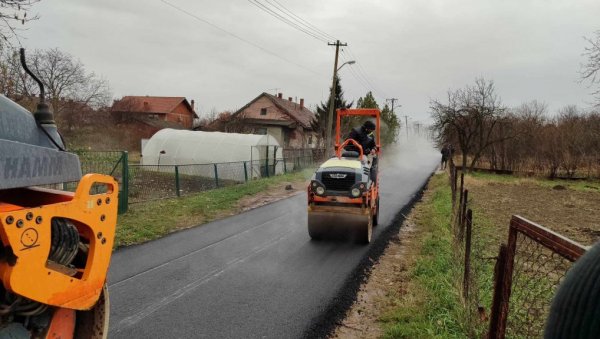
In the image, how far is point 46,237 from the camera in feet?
6.91

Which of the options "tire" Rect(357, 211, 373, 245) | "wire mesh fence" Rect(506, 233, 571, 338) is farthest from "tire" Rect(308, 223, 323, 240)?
"wire mesh fence" Rect(506, 233, 571, 338)

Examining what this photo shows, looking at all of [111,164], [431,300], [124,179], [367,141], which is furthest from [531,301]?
[111,164]

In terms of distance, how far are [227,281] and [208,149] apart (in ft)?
61.8

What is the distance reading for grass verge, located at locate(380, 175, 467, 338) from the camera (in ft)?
15.0

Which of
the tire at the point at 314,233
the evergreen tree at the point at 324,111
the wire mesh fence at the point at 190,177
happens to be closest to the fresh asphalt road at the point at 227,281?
the tire at the point at 314,233

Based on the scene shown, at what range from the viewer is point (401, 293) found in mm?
5797

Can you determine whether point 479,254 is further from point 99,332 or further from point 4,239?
point 4,239

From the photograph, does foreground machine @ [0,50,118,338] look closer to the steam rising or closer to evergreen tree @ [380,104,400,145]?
the steam rising

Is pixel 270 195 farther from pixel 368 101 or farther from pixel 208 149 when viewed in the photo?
pixel 368 101

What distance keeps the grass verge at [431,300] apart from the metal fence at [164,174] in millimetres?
3867

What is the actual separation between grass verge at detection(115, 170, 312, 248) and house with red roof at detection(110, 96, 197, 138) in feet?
119

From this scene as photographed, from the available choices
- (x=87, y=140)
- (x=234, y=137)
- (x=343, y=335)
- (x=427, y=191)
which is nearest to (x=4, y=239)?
(x=343, y=335)

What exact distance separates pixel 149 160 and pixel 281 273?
20707 mm

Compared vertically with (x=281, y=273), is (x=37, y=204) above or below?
above
